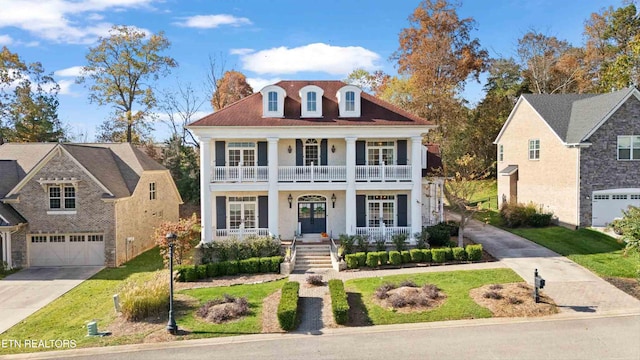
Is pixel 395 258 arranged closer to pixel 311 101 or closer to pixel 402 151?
pixel 402 151

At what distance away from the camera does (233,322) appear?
1324 centimetres

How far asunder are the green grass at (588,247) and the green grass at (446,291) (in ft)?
14.0

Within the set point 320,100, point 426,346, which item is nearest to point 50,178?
point 320,100

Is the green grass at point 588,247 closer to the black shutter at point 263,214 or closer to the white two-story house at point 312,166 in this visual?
the white two-story house at point 312,166

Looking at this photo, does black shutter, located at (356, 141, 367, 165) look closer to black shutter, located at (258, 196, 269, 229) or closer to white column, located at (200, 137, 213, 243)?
black shutter, located at (258, 196, 269, 229)

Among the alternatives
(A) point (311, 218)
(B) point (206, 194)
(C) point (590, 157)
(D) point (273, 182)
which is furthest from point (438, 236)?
(B) point (206, 194)

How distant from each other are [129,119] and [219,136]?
20899 mm

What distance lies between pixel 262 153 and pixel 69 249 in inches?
468

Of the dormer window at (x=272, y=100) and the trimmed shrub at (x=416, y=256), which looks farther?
the dormer window at (x=272, y=100)

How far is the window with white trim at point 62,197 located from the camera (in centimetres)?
2181

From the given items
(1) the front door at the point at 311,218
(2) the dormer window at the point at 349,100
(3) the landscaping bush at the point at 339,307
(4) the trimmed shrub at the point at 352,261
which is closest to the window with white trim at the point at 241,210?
(1) the front door at the point at 311,218

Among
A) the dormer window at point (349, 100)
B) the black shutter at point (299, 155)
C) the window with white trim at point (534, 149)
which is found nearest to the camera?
the dormer window at point (349, 100)

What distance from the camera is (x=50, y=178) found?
70.8 feet

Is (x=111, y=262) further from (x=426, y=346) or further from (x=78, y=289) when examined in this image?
(x=426, y=346)
